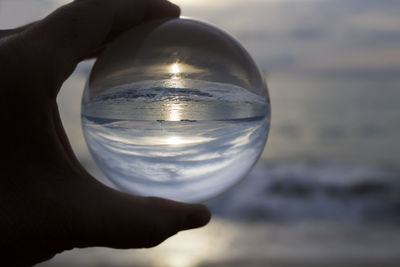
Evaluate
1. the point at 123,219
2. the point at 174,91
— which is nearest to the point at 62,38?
the point at 174,91

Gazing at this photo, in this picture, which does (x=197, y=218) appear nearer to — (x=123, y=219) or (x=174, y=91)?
(x=123, y=219)

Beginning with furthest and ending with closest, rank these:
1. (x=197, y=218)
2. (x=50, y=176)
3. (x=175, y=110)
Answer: (x=197, y=218) → (x=175, y=110) → (x=50, y=176)

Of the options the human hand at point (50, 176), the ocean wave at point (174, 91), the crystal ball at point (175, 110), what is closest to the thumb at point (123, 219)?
the human hand at point (50, 176)

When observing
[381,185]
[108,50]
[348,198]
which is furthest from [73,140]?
[108,50]

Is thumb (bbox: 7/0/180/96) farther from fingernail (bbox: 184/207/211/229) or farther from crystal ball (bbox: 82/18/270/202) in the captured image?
fingernail (bbox: 184/207/211/229)

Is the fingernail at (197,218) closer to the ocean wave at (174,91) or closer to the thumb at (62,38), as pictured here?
the ocean wave at (174,91)

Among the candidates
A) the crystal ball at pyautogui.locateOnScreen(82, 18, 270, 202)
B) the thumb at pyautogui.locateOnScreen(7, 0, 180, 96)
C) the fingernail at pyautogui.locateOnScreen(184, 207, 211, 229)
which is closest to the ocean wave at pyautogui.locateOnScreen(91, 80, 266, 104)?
the crystal ball at pyautogui.locateOnScreen(82, 18, 270, 202)
